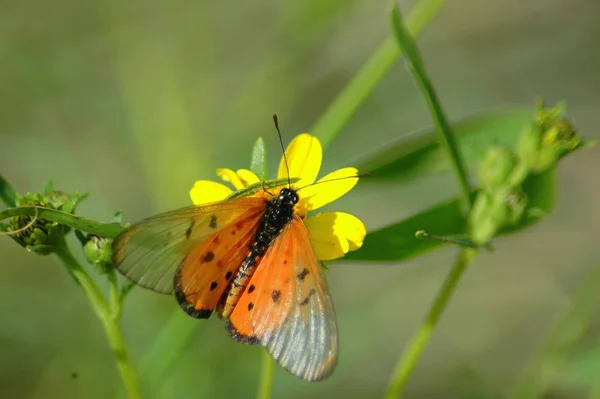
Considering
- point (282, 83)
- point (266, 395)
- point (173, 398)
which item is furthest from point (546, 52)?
point (266, 395)

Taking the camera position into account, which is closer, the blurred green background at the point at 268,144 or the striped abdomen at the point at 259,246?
the striped abdomen at the point at 259,246

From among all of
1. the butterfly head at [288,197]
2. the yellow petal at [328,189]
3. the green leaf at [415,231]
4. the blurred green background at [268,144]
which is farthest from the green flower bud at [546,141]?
the blurred green background at [268,144]

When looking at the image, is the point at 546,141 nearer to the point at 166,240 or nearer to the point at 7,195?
the point at 166,240

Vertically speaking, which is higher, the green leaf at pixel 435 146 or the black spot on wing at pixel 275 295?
the green leaf at pixel 435 146

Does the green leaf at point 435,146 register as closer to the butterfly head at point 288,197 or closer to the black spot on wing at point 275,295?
the butterfly head at point 288,197

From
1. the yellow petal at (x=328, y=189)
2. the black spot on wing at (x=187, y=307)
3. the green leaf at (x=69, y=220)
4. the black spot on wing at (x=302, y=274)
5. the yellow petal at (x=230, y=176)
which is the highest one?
the yellow petal at (x=328, y=189)

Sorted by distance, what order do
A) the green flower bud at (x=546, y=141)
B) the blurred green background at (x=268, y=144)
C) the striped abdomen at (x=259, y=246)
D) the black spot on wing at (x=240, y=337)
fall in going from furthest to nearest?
the blurred green background at (x=268, y=144)
the green flower bud at (x=546, y=141)
the striped abdomen at (x=259, y=246)
the black spot on wing at (x=240, y=337)

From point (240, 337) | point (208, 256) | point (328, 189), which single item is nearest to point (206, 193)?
point (208, 256)
